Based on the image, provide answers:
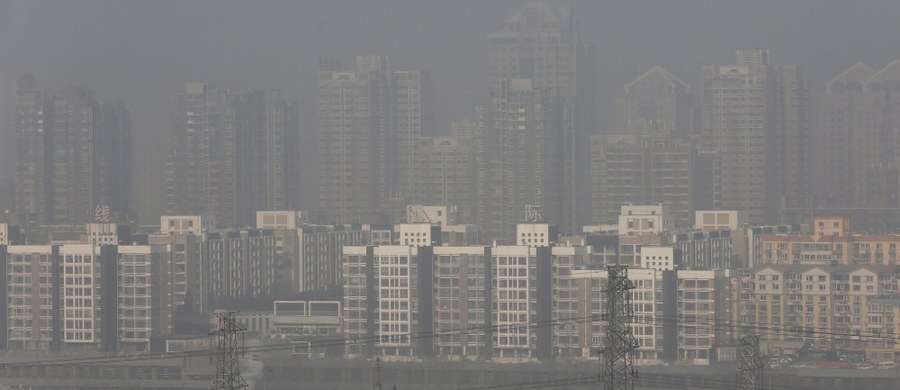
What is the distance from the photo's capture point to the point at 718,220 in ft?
66.7

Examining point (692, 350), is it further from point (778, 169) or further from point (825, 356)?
point (778, 169)

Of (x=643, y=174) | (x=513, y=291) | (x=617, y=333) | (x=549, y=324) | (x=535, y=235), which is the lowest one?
(x=549, y=324)

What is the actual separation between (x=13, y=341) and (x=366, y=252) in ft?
8.60

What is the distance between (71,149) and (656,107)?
5568 mm

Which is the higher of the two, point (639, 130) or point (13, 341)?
point (639, 130)

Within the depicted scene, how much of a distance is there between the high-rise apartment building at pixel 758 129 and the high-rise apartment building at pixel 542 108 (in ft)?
3.97

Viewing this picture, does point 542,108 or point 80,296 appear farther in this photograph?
point 542,108

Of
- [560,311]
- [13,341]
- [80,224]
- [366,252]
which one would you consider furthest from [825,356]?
[80,224]

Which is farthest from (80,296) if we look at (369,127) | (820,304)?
(369,127)

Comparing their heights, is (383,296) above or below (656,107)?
below

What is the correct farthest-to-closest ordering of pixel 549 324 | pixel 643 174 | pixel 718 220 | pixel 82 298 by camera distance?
1. pixel 643 174
2. pixel 718 220
3. pixel 82 298
4. pixel 549 324

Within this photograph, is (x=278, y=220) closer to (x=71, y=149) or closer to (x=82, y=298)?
(x=71, y=149)

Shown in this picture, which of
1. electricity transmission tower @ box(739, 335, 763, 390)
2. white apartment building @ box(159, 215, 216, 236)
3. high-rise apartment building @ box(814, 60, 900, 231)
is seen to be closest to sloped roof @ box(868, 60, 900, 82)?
high-rise apartment building @ box(814, 60, 900, 231)

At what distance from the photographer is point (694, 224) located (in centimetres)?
2002
